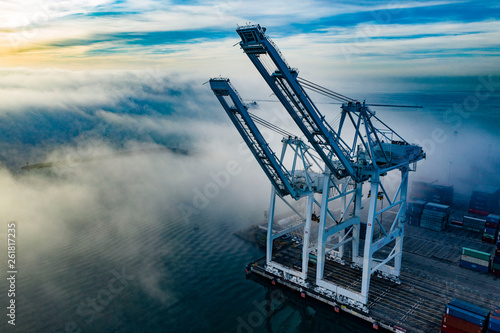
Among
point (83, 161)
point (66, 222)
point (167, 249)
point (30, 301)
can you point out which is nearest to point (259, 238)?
point (167, 249)

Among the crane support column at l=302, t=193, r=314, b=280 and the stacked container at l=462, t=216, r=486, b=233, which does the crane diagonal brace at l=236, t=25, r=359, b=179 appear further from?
the stacked container at l=462, t=216, r=486, b=233

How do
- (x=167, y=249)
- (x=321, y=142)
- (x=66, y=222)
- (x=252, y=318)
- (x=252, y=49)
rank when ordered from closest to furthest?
(x=252, y=49) < (x=321, y=142) < (x=252, y=318) < (x=167, y=249) < (x=66, y=222)

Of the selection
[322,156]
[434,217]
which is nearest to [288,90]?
[322,156]

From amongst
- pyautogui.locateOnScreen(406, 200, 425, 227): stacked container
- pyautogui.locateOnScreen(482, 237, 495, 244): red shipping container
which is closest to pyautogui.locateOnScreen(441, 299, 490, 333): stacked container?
pyautogui.locateOnScreen(482, 237, 495, 244): red shipping container

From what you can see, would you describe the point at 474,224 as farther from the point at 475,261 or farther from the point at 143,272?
the point at 143,272

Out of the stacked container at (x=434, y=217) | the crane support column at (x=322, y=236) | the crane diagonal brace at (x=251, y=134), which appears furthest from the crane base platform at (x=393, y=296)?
the stacked container at (x=434, y=217)

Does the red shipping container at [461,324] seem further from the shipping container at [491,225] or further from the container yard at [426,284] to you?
the shipping container at [491,225]

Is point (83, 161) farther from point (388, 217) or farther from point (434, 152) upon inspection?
point (434, 152)
